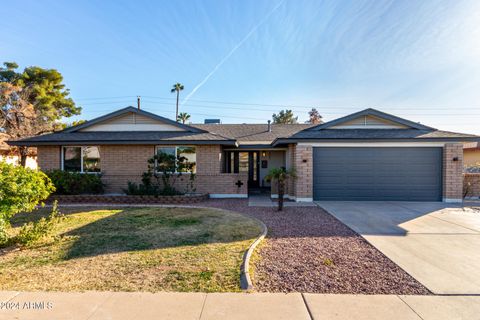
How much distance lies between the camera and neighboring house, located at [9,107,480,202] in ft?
34.7

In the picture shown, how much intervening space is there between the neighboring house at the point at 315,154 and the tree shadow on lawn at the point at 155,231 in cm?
411

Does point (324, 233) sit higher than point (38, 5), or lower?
lower

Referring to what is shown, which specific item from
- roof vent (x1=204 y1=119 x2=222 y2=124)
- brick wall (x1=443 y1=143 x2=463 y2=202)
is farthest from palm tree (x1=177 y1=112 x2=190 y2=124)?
brick wall (x1=443 y1=143 x2=463 y2=202)

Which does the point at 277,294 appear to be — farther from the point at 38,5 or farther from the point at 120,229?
the point at 38,5

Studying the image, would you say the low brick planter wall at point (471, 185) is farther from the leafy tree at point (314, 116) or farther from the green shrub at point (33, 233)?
the leafy tree at point (314, 116)

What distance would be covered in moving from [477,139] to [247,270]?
12.1m

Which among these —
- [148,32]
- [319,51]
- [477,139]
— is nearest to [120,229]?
[148,32]

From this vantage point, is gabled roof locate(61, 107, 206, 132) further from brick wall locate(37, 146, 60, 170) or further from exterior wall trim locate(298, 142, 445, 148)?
exterior wall trim locate(298, 142, 445, 148)

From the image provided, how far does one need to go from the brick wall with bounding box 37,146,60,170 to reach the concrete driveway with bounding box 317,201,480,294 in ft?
43.6

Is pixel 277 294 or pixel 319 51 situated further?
pixel 319 51

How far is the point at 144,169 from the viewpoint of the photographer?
1221 centimetres

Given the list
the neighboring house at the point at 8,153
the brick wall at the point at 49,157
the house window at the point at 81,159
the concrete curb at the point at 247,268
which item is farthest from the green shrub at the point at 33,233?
the neighboring house at the point at 8,153

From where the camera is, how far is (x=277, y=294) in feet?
10.5

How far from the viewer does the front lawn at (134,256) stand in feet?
11.5
